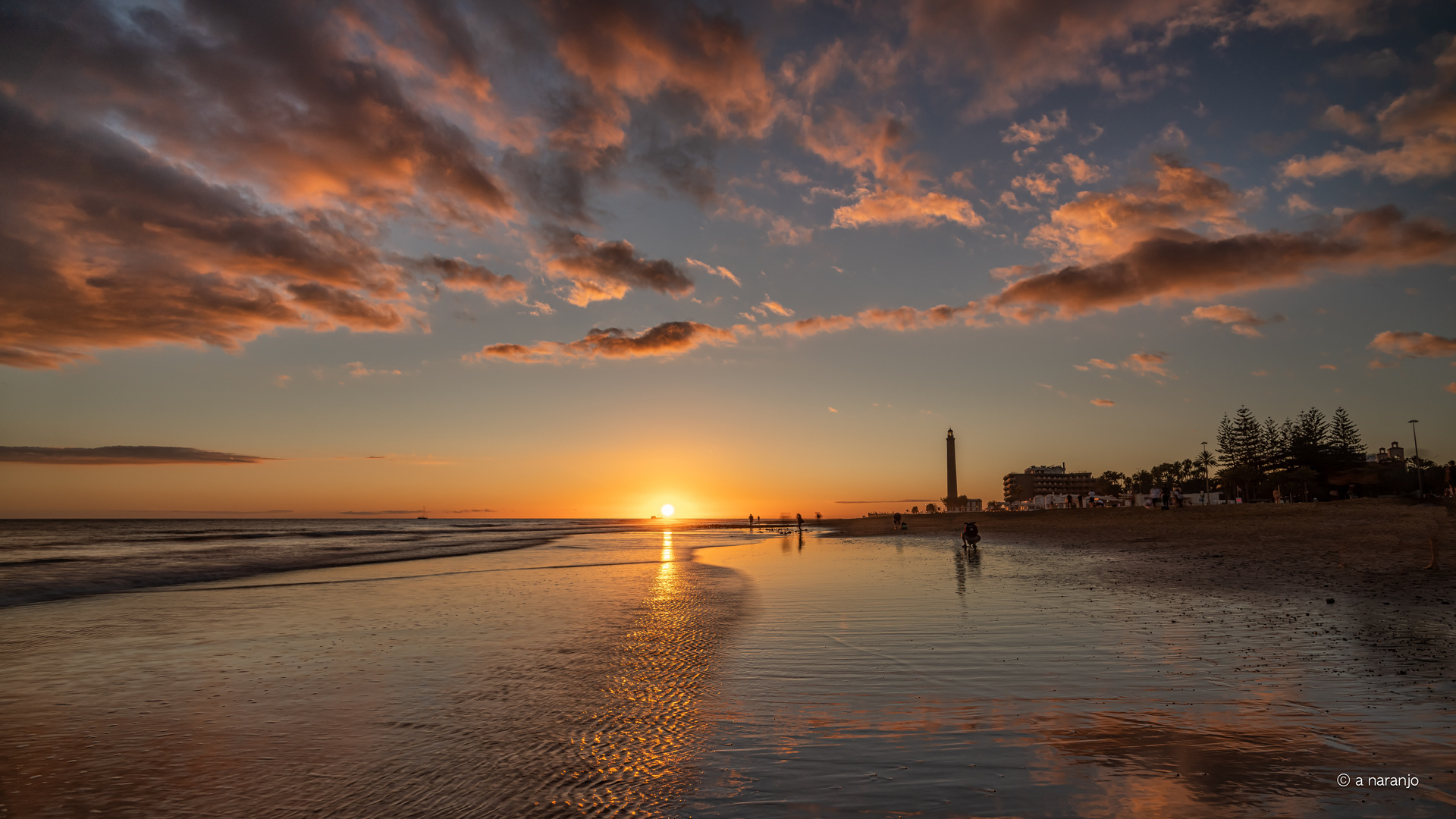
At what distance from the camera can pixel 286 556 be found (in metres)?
38.5

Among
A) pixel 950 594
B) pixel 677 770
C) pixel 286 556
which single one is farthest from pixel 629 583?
pixel 286 556

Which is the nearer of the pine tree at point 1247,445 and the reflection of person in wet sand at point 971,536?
the reflection of person in wet sand at point 971,536

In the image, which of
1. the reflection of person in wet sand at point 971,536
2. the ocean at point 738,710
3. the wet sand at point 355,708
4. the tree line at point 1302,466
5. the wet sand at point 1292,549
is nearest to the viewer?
the ocean at point 738,710

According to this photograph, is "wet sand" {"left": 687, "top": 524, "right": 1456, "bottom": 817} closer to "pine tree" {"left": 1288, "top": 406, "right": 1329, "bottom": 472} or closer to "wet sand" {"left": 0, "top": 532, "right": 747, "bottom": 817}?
"wet sand" {"left": 0, "top": 532, "right": 747, "bottom": 817}

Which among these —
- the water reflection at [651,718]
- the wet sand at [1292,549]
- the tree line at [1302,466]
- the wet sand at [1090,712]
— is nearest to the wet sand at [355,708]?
the water reflection at [651,718]

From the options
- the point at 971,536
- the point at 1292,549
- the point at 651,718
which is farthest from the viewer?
the point at 971,536

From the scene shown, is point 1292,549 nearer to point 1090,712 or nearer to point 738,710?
point 1090,712

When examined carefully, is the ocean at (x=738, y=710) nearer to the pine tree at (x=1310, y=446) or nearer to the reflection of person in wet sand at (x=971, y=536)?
the reflection of person in wet sand at (x=971, y=536)

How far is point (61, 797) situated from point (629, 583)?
1831cm

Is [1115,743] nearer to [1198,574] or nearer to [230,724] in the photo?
[230,724]

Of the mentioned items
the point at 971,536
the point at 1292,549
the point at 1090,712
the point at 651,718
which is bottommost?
the point at 971,536

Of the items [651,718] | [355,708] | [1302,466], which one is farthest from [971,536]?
[1302,466]

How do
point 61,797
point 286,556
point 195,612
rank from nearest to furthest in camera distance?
point 61,797, point 195,612, point 286,556

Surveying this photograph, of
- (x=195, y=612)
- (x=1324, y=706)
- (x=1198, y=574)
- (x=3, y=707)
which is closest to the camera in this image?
(x=1324, y=706)
